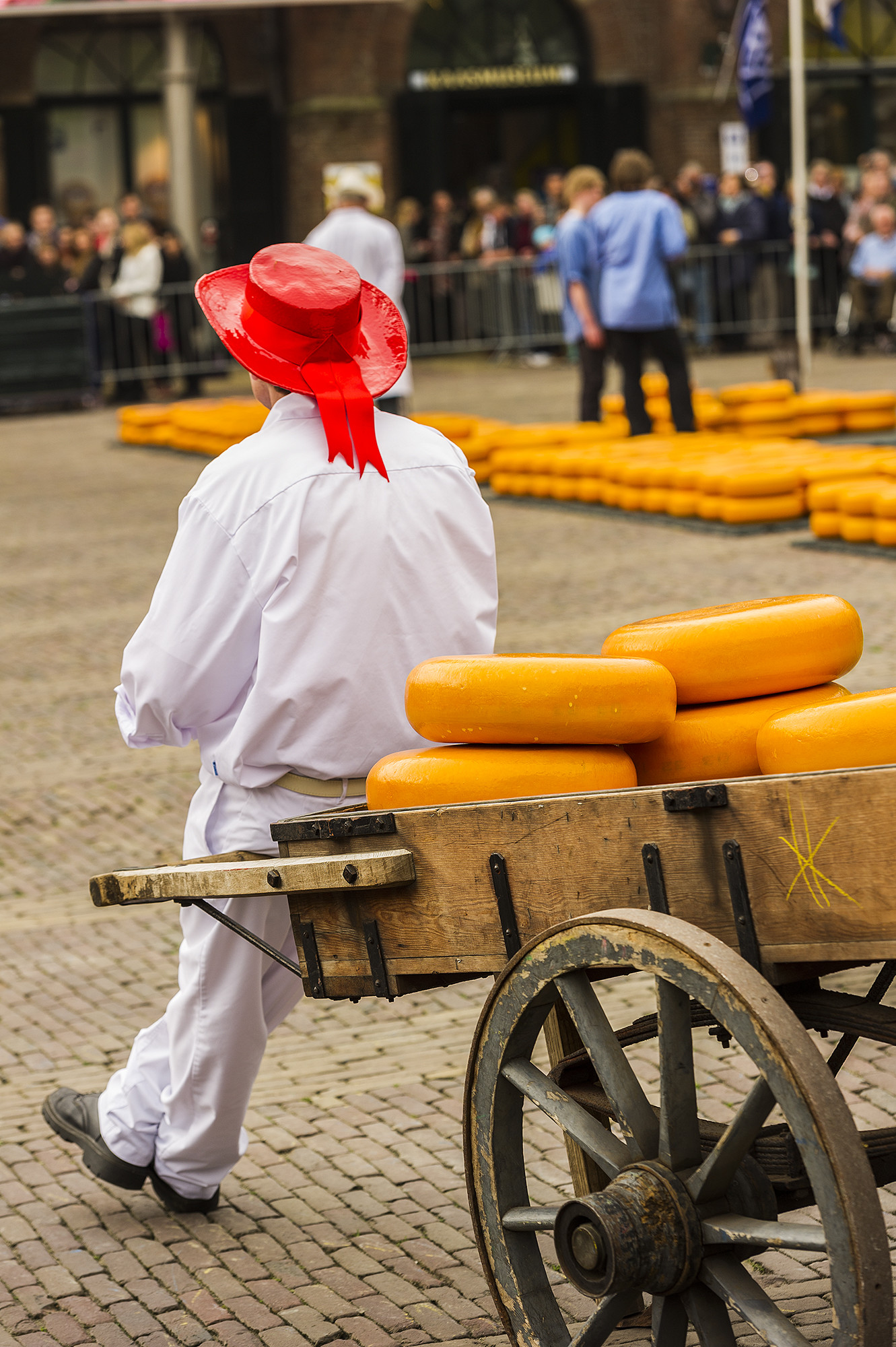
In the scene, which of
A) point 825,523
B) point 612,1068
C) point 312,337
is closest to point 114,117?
point 825,523

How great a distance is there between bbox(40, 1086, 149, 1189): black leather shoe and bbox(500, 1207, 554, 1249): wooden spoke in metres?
1.32

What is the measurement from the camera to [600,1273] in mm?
2572

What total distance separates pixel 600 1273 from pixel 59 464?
16106 millimetres

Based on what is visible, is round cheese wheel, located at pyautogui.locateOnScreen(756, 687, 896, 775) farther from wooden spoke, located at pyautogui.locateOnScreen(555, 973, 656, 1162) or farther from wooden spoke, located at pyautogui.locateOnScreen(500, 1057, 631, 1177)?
wooden spoke, located at pyautogui.locateOnScreen(500, 1057, 631, 1177)

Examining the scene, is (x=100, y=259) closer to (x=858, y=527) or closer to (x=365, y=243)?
(x=365, y=243)

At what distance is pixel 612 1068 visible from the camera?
2.67 m

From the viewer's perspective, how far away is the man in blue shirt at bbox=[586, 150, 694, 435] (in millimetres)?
13328

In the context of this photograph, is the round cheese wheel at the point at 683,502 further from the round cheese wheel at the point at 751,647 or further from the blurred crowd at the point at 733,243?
the blurred crowd at the point at 733,243

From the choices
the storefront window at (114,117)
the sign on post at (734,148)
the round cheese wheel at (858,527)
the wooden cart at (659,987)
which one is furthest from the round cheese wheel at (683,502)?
the storefront window at (114,117)

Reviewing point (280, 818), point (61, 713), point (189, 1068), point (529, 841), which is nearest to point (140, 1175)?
point (189, 1068)

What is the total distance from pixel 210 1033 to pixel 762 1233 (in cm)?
143

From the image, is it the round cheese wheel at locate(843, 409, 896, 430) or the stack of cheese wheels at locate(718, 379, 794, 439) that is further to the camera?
the round cheese wheel at locate(843, 409, 896, 430)

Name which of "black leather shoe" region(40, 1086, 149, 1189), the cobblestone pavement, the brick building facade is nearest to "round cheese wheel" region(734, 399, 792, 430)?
the cobblestone pavement

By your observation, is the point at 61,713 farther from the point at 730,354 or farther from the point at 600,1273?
the point at 730,354
